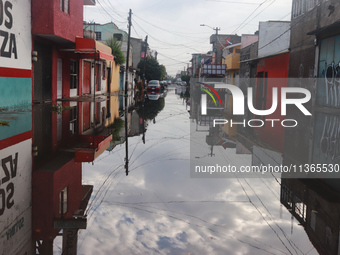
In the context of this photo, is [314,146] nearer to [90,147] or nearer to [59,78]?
[90,147]

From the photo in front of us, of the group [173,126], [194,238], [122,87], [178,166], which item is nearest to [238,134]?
[173,126]

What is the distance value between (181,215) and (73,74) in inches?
688

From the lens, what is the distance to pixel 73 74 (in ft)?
67.7

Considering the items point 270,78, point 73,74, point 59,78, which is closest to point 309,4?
point 270,78

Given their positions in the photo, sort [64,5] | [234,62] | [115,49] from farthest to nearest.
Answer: [234,62] → [115,49] → [64,5]

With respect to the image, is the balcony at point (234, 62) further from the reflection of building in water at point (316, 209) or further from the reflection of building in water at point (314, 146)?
the reflection of building in water at point (316, 209)

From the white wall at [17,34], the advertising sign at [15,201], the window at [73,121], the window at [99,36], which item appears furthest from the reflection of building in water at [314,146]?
the window at [99,36]

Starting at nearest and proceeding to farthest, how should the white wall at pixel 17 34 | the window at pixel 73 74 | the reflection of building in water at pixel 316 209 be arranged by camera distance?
the reflection of building in water at pixel 316 209 → the white wall at pixel 17 34 → the window at pixel 73 74

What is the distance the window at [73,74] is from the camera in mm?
20706

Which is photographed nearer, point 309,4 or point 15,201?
point 15,201

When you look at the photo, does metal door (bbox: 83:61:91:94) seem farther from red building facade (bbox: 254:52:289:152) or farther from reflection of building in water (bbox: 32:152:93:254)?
reflection of building in water (bbox: 32:152:93:254)

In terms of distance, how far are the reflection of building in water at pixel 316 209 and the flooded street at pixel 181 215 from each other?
104 millimetres

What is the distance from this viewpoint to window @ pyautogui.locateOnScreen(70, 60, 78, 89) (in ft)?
67.9

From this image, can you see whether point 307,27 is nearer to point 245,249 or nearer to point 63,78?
point 63,78
